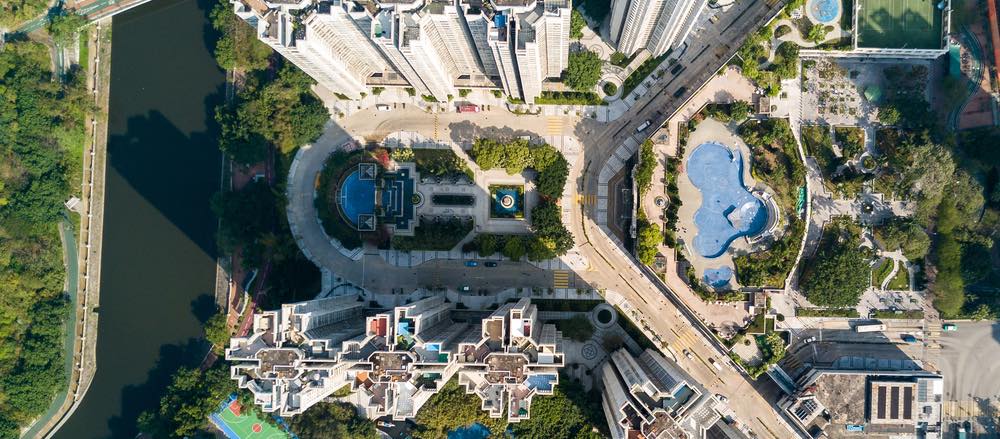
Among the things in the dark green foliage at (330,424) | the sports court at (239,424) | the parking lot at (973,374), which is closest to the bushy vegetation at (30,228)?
the sports court at (239,424)

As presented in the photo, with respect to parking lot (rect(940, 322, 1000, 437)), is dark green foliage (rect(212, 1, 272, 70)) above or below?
above

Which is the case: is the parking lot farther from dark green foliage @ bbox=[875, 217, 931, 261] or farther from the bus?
dark green foliage @ bbox=[875, 217, 931, 261]

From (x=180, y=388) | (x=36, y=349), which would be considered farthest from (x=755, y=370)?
(x=36, y=349)

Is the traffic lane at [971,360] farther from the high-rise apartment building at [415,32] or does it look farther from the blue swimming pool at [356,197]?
the blue swimming pool at [356,197]

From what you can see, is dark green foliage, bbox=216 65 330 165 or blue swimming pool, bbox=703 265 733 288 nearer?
dark green foliage, bbox=216 65 330 165

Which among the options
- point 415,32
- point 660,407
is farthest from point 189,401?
point 660,407

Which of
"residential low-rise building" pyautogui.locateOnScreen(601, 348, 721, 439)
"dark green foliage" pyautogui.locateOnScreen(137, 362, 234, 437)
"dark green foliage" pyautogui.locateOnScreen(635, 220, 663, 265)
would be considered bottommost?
"dark green foliage" pyautogui.locateOnScreen(137, 362, 234, 437)

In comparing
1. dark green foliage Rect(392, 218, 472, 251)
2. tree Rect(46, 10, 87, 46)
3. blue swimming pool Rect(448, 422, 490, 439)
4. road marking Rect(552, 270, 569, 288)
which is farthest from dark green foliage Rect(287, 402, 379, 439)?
tree Rect(46, 10, 87, 46)
